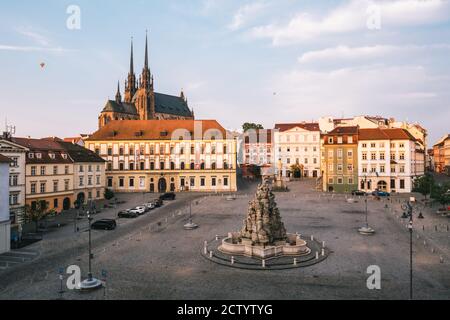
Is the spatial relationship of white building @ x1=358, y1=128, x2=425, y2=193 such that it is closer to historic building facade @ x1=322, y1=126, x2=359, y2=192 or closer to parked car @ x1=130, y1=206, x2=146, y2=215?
historic building facade @ x1=322, y1=126, x2=359, y2=192

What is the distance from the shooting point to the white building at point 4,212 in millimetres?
32938

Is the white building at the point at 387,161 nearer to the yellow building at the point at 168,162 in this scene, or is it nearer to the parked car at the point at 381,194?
the parked car at the point at 381,194

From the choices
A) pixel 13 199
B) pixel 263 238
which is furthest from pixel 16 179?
pixel 263 238

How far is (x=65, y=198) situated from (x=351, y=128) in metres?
57.5

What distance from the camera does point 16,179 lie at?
47.6m

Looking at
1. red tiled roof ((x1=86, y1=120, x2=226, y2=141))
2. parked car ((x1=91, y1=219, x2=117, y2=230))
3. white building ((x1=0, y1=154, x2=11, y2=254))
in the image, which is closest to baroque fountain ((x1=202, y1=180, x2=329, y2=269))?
parked car ((x1=91, y1=219, x2=117, y2=230))

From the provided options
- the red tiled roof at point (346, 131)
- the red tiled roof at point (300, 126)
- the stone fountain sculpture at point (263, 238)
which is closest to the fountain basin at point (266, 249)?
the stone fountain sculpture at point (263, 238)

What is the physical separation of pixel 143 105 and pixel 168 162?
65538mm

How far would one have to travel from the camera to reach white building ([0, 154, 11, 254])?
108 ft

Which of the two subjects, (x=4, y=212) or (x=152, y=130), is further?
(x=152, y=130)

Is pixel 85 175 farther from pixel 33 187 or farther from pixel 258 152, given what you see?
pixel 258 152
